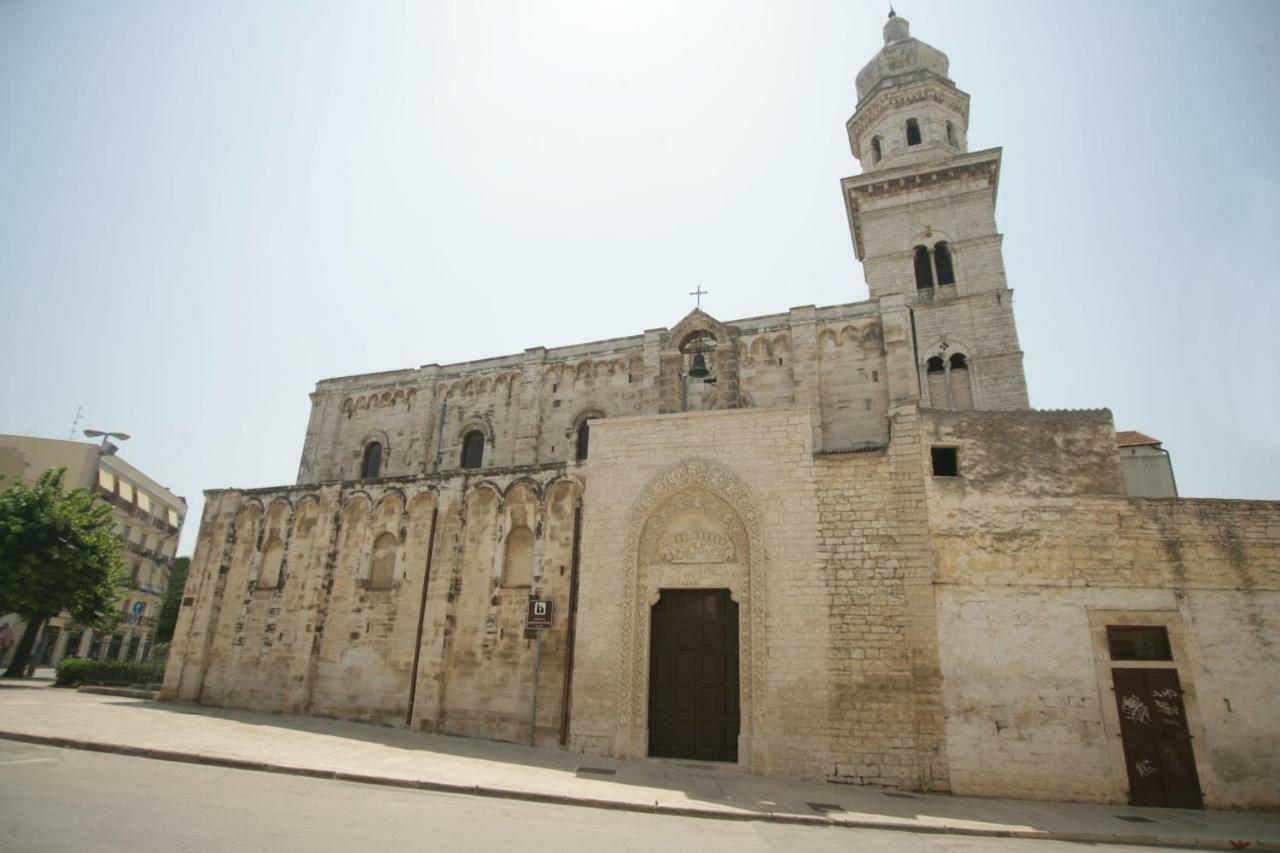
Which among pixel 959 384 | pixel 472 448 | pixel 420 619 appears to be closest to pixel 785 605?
pixel 420 619

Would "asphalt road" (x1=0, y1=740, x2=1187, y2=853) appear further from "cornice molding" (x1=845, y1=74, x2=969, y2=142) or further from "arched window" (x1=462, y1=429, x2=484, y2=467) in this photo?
"cornice molding" (x1=845, y1=74, x2=969, y2=142)

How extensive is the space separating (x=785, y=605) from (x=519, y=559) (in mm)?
6604

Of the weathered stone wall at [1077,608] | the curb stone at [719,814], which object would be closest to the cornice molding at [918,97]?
the weathered stone wall at [1077,608]

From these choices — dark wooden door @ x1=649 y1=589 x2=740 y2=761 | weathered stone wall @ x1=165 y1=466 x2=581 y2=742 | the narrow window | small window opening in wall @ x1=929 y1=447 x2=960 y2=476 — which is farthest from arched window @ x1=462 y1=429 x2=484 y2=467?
the narrow window

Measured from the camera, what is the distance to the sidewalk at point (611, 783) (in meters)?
8.79

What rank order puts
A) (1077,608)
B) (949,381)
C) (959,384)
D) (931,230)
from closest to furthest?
(1077,608) < (959,384) < (949,381) < (931,230)

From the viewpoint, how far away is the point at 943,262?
91.7 feet

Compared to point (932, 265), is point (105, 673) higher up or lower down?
lower down

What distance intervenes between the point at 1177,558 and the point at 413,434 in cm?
2440

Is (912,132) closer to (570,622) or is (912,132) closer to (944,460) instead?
(944,460)

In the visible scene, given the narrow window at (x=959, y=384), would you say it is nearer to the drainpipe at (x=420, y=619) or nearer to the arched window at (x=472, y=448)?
the arched window at (x=472, y=448)

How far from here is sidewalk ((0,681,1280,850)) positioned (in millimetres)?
8794

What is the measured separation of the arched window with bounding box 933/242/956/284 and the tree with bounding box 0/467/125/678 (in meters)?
34.2

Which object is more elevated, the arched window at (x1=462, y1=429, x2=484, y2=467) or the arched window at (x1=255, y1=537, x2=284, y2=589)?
the arched window at (x1=462, y1=429, x2=484, y2=467)
